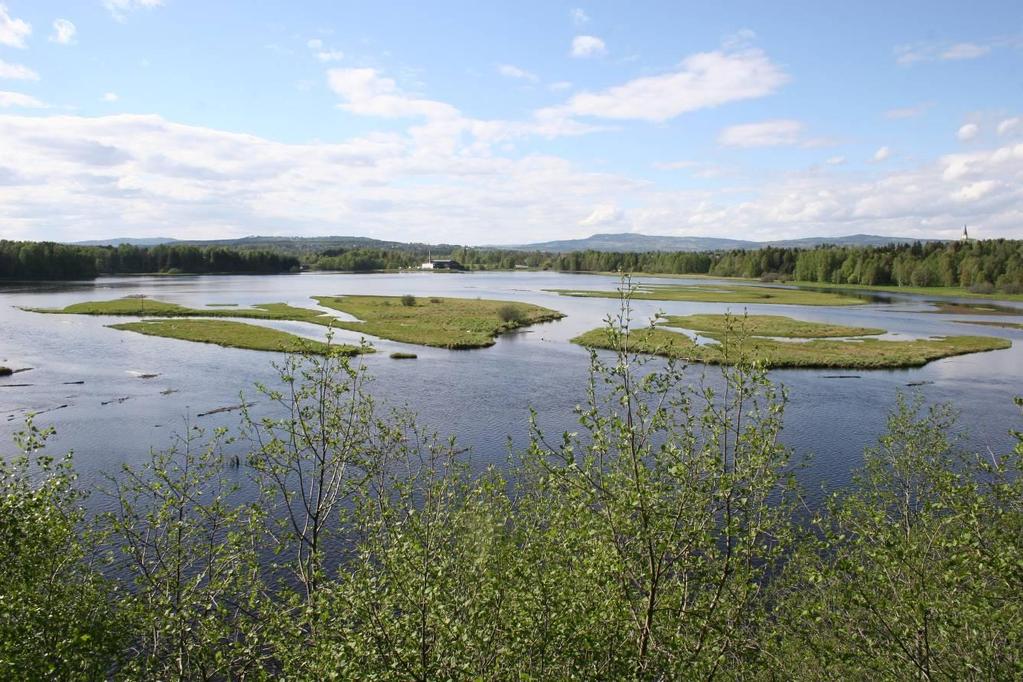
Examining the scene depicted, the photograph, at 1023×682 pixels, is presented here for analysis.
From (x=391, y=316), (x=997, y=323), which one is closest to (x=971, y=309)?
(x=997, y=323)

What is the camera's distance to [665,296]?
545ft

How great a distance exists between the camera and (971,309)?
135625 millimetres

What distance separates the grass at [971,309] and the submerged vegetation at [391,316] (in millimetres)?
75580

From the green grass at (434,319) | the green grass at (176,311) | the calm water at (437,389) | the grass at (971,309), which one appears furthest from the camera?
the grass at (971,309)

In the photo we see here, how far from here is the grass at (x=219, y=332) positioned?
80.2 m

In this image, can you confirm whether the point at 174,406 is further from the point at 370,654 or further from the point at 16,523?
the point at 370,654

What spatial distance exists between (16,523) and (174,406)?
37300 mm

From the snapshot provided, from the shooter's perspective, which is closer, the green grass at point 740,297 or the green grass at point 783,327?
the green grass at point 783,327

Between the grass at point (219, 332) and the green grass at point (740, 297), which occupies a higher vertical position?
the green grass at point (740, 297)

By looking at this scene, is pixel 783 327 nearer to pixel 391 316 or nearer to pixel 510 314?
pixel 510 314

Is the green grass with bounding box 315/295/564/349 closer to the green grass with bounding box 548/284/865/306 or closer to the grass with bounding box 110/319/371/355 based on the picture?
the grass with bounding box 110/319/371/355

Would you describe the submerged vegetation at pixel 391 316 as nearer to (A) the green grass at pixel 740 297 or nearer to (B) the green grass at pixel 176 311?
(B) the green grass at pixel 176 311

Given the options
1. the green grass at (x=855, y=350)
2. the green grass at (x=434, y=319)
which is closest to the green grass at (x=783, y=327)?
the green grass at (x=855, y=350)

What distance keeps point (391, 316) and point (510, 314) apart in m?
19.5
